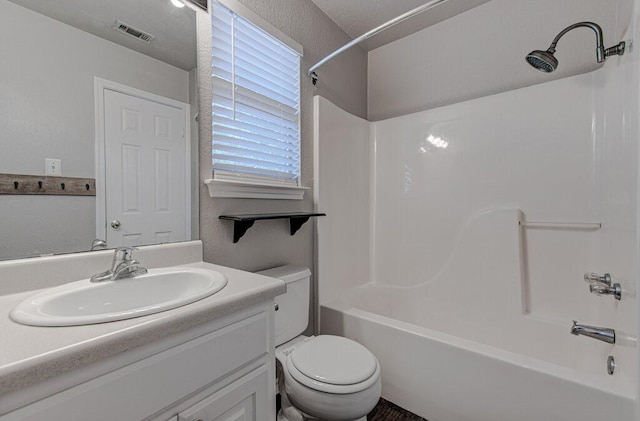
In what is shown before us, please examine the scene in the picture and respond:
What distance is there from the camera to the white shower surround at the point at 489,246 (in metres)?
1.15

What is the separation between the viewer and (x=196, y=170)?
1267 millimetres

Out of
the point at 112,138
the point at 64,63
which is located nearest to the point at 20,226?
the point at 112,138

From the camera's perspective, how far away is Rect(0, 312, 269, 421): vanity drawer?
511 millimetres

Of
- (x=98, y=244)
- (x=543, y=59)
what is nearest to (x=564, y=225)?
(x=543, y=59)

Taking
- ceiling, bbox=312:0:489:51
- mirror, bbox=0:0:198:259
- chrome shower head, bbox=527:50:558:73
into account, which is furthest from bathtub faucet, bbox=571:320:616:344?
ceiling, bbox=312:0:489:51

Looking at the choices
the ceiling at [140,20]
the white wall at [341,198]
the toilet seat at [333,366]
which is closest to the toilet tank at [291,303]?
the toilet seat at [333,366]

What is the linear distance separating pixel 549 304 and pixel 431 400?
932 mm

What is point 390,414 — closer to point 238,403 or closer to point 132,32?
point 238,403

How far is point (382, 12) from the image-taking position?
203 centimetres

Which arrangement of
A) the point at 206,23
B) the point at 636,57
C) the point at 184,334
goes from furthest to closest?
1. the point at 206,23
2. the point at 636,57
3. the point at 184,334

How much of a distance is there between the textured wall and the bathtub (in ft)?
1.79

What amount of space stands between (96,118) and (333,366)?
128 cm

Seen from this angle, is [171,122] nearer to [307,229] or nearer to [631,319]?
[307,229]

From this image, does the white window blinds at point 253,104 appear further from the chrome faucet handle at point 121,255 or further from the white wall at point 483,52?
the white wall at point 483,52
